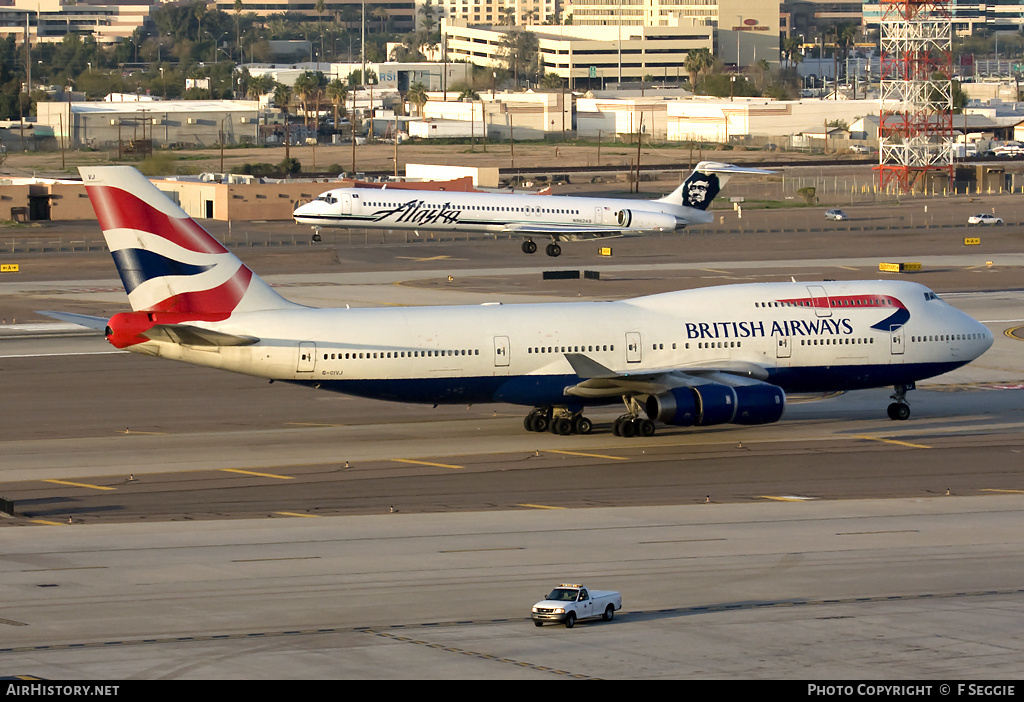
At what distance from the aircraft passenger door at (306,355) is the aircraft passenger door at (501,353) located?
6.00 meters

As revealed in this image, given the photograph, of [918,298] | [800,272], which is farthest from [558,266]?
[918,298]

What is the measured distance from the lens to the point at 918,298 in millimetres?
53125

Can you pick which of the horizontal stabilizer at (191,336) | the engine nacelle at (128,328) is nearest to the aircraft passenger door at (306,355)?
the horizontal stabilizer at (191,336)

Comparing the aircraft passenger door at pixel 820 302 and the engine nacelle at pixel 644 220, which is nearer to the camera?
the aircraft passenger door at pixel 820 302

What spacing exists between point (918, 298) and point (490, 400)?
16.3 meters

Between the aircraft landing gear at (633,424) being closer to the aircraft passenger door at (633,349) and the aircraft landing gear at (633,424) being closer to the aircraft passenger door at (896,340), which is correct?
the aircraft passenger door at (633,349)

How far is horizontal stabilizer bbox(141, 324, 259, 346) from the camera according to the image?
1750 inches

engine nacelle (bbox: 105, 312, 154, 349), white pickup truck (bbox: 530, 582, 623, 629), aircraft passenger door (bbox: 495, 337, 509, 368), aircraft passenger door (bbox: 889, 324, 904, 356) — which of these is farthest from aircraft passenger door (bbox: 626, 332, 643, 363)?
white pickup truck (bbox: 530, 582, 623, 629)

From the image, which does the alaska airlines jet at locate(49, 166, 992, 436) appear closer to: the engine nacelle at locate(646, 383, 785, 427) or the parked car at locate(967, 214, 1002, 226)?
the engine nacelle at locate(646, 383, 785, 427)

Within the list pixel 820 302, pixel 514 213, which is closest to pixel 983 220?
pixel 514 213

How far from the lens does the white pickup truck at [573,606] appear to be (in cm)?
2800

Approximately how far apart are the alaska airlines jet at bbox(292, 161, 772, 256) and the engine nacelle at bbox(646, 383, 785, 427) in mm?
63435

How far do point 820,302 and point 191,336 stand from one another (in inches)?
854

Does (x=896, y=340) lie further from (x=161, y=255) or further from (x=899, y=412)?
(x=161, y=255)
